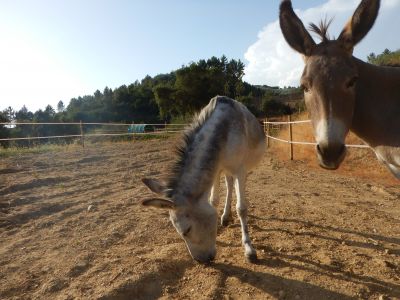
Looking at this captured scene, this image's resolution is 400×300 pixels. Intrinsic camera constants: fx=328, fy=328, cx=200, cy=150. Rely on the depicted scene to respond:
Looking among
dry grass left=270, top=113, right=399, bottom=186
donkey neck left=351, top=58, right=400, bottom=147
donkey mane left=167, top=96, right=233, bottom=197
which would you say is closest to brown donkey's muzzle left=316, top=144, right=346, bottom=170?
donkey neck left=351, top=58, right=400, bottom=147

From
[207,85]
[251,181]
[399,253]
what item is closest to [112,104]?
[207,85]

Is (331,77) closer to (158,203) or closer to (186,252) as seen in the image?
(158,203)

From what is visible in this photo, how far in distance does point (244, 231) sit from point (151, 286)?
1.33m

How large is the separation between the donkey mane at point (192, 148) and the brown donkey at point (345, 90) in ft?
4.66

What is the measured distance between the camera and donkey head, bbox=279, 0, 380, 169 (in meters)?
2.35

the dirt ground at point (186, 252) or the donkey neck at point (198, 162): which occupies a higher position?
the donkey neck at point (198, 162)

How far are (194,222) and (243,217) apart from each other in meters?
0.95

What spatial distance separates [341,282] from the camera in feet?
10.7

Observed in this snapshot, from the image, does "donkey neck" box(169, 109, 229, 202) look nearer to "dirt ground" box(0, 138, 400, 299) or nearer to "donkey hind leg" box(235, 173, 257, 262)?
"dirt ground" box(0, 138, 400, 299)

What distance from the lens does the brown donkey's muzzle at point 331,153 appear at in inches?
90.9

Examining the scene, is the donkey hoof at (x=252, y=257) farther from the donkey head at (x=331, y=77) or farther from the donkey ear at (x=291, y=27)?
the donkey ear at (x=291, y=27)

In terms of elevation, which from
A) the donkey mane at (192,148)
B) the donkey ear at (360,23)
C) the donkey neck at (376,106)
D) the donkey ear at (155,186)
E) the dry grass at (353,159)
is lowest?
the dry grass at (353,159)

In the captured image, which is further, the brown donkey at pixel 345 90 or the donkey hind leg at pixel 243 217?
the donkey hind leg at pixel 243 217

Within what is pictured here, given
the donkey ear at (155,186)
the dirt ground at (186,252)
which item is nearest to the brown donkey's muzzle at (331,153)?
the dirt ground at (186,252)
